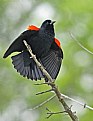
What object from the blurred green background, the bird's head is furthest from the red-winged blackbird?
the blurred green background

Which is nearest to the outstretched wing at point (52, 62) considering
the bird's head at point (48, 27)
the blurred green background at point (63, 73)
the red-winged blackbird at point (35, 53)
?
the red-winged blackbird at point (35, 53)

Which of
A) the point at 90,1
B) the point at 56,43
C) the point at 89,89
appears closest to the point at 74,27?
the point at 90,1

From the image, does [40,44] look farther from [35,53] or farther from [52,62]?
[52,62]

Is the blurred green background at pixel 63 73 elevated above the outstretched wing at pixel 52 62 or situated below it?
above

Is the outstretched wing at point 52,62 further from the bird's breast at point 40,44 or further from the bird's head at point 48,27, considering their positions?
the bird's head at point 48,27

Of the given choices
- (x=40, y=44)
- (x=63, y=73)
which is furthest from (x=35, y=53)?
(x=63, y=73)

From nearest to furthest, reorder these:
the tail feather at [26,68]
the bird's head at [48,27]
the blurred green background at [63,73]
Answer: the tail feather at [26,68] < the bird's head at [48,27] < the blurred green background at [63,73]

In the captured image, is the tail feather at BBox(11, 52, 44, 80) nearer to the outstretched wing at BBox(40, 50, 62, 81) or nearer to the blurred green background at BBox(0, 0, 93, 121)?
the outstretched wing at BBox(40, 50, 62, 81)
